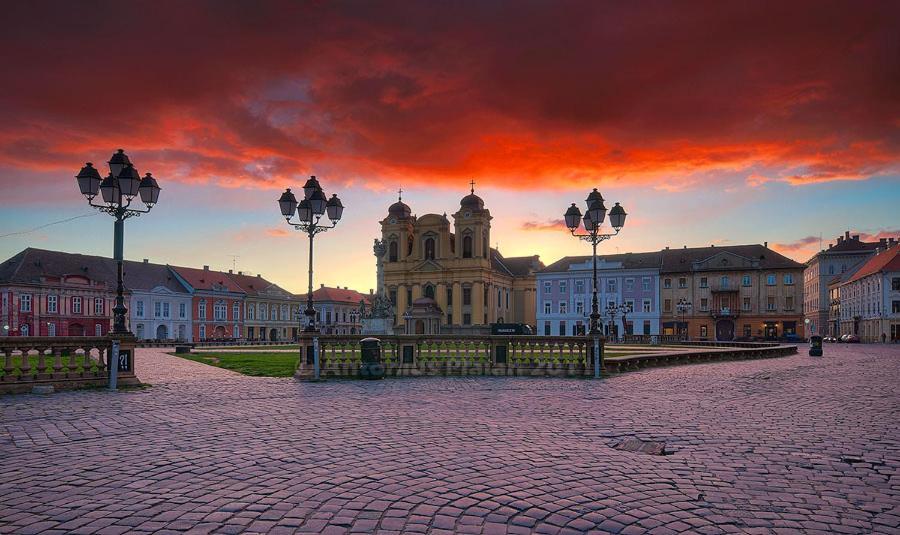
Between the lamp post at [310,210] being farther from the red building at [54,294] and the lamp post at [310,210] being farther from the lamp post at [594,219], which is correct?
the red building at [54,294]

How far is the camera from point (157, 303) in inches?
3250

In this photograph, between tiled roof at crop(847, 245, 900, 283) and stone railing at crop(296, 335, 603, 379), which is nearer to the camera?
stone railing at crop(296, 335, 603, 379)

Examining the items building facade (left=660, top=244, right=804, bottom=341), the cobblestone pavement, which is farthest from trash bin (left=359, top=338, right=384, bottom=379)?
building facade (left=660, top=244, right=804, bottom=341)

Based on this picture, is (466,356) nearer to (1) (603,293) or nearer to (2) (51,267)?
(1) (603,293)

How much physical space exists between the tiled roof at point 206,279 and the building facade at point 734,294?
209ft

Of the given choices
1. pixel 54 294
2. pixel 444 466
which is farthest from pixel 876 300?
pixel 54 294

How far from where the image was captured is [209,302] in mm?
88875

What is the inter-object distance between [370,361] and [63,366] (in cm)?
770

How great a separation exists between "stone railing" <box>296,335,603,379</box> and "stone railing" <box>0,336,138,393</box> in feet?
16.6

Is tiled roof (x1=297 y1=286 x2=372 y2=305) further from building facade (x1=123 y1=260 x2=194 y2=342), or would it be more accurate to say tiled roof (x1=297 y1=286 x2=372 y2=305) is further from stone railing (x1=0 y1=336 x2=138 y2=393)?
stone railing (x1=0 y1=336 x2=138 y2=393)

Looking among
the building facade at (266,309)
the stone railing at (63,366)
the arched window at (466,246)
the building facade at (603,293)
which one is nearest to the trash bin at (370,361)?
the stone railing at (63,366)

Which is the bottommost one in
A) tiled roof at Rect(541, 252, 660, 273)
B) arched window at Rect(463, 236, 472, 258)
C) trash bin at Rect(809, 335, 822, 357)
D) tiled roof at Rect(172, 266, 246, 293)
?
trash bin at Rect(809, 335, 822, 357)

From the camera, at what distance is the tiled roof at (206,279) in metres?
88.2

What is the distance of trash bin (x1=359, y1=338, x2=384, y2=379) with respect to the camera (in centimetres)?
1755
